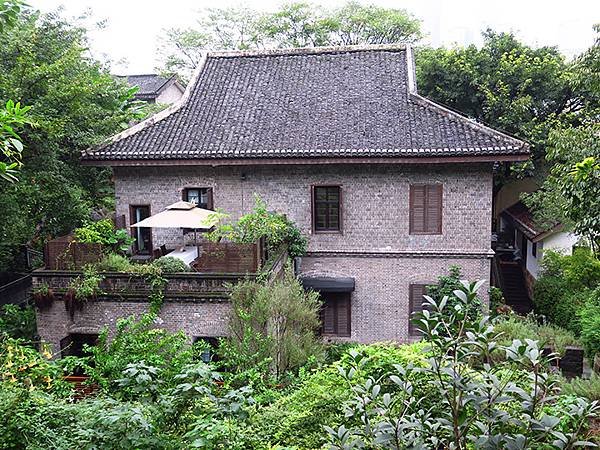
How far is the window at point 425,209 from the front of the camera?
14.4 metres

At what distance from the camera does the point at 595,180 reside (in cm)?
787

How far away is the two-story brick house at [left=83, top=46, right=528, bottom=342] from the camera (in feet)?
46.3

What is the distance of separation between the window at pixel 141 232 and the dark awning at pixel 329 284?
466 centimetres

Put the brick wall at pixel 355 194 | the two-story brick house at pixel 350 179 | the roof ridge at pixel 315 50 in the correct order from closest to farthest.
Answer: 1. the two-story brick house at pixel 350 179
2. the brick wall at pixel 355 194
3. the roof ridge at pixel 315 50

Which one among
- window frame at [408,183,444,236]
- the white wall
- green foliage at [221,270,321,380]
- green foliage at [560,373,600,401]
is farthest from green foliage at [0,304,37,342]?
the white wall

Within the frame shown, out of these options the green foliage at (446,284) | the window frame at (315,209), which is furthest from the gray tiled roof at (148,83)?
the green foliage at (446,284)

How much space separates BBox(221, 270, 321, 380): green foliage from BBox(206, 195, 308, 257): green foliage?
5.59ft

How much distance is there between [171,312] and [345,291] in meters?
5.35

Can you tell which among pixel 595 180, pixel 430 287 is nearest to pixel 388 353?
pixel 595 180

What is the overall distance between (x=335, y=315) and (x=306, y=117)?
5.59 m

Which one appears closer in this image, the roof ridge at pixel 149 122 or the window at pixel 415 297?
the roof ridge at pixel 149 122

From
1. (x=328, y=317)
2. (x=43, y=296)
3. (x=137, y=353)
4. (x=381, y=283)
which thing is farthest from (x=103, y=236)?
(x=381, y=283)

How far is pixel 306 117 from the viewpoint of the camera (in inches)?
607

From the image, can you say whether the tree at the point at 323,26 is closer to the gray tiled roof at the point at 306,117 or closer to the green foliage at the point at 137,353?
the gray tiled roof at the point at 306,117
